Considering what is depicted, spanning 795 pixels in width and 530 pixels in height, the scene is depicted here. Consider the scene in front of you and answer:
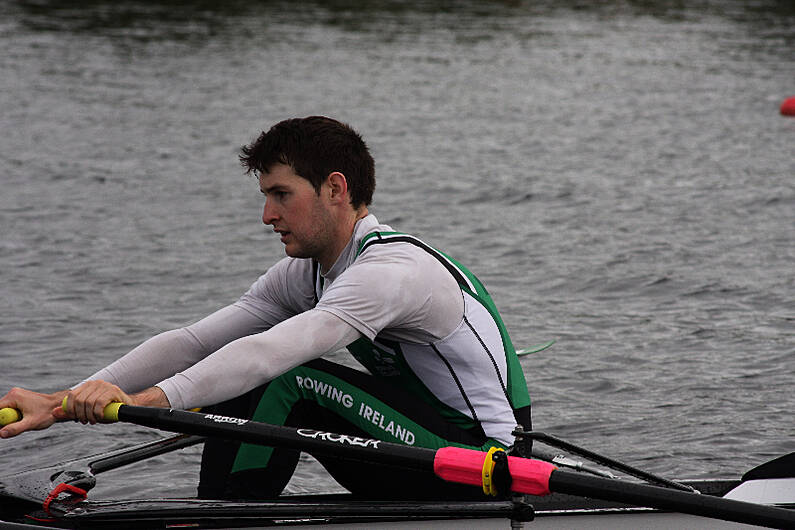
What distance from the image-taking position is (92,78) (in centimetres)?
2314

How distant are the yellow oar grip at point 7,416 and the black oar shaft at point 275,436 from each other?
377 mm

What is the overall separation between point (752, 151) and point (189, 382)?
1436 cm

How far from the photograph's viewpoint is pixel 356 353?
4.77 m

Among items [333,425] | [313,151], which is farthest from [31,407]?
[313,151]

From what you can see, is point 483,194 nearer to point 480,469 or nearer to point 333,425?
point 333,425

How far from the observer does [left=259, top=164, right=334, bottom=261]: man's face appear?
4590 mm

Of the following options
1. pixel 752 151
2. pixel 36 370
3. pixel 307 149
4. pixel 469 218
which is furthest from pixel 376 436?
pixel 752 151

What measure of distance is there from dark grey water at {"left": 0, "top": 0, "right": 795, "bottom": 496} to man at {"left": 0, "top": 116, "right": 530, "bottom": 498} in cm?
226

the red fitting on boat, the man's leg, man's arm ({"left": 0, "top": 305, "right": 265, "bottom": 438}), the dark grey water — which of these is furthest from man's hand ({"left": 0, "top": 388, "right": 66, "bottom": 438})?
the dark grey water

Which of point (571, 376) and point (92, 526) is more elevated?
point (92, 526)

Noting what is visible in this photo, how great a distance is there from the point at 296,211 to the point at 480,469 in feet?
3.96

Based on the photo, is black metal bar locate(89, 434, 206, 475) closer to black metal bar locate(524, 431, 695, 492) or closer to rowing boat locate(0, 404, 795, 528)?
rowing boat locate(0, 404, 795, 528)

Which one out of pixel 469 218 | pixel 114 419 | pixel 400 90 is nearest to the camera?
pixel 114 419

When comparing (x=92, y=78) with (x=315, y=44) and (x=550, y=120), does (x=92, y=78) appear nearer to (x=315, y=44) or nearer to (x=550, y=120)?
(x=315, y=44)
